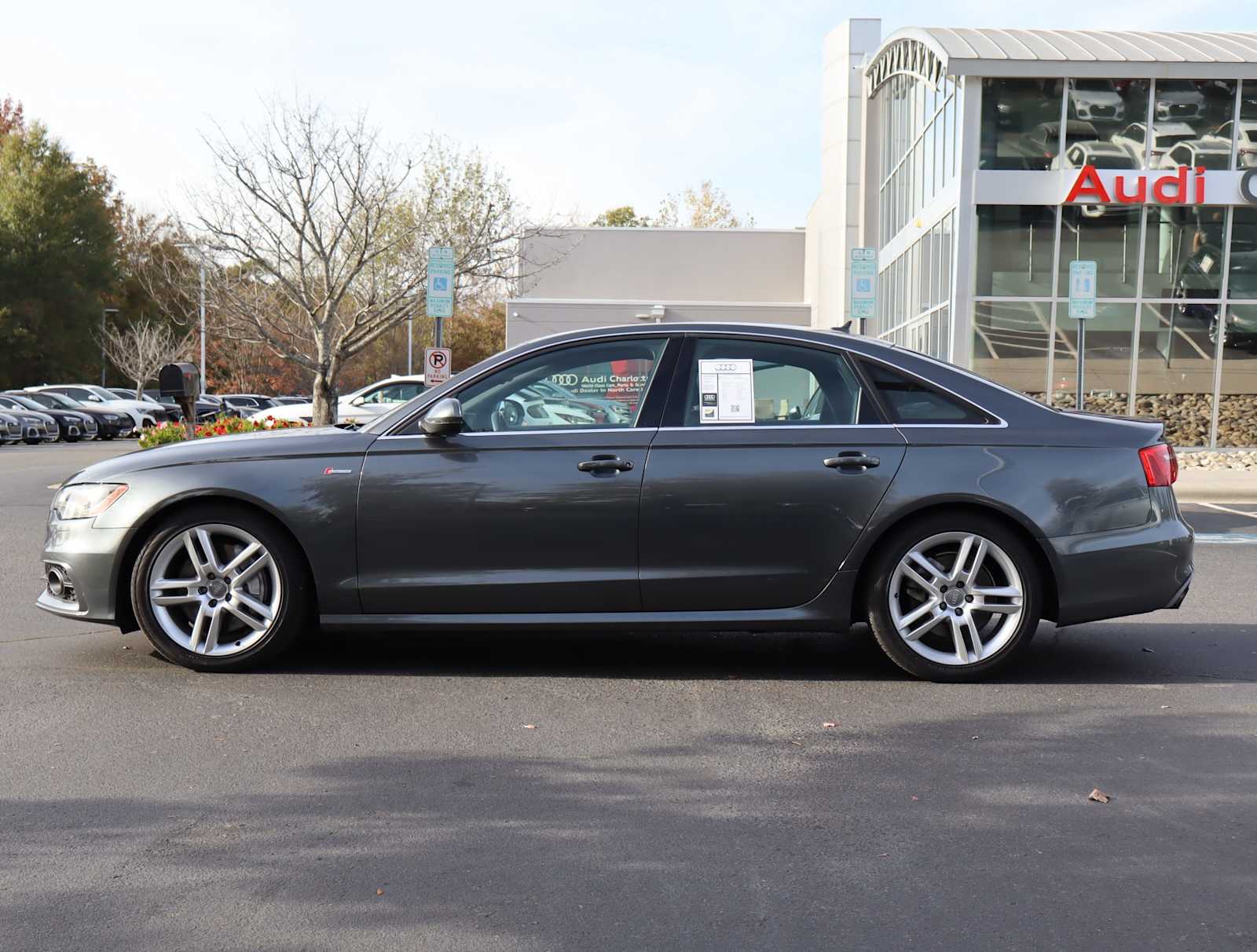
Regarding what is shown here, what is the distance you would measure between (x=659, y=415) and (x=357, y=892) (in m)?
2.93

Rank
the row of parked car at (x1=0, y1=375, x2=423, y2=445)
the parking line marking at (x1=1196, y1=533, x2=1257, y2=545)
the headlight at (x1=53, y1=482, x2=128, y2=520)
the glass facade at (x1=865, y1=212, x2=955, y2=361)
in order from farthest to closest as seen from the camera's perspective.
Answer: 1. the row of parked car at (x1=0, y1=375, x2=423, y2=445)
2. the glass facade at (x1=865, y1=212, x2=955, y2=361)
3. the parking line marking at (x1=1196, y1=533, x2=1257, y2=545)
4. the headlight at (x1=53, y1=482, x2=128, y2=520)

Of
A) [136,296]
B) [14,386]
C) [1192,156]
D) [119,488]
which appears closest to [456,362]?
[136,296]

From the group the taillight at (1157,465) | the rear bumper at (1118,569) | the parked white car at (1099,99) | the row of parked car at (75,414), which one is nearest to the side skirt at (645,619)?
the rear bumper at (1118,569)

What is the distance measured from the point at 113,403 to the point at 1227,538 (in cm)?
3767

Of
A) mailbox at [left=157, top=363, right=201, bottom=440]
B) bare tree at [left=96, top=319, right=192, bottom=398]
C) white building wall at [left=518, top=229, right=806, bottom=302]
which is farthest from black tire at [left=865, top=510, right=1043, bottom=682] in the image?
bare tree at [left=96, top=319, right=192, bottom=398]

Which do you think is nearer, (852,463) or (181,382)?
(852,463)

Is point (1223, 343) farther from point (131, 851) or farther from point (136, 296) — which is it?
point (136, 296)

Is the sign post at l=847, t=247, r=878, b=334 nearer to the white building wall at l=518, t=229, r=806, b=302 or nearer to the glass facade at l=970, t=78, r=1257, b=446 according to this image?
the glass facade at l=970, t=78, r=1257, b=446

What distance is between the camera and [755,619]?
19.2ft

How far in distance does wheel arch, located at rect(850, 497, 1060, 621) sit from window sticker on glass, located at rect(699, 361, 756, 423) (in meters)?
0.76

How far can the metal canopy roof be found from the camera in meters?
22.2

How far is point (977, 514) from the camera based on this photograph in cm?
588

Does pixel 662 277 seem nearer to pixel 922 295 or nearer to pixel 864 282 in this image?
pixel 922 295

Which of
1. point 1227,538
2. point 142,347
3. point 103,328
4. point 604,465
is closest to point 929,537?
point 604,465
